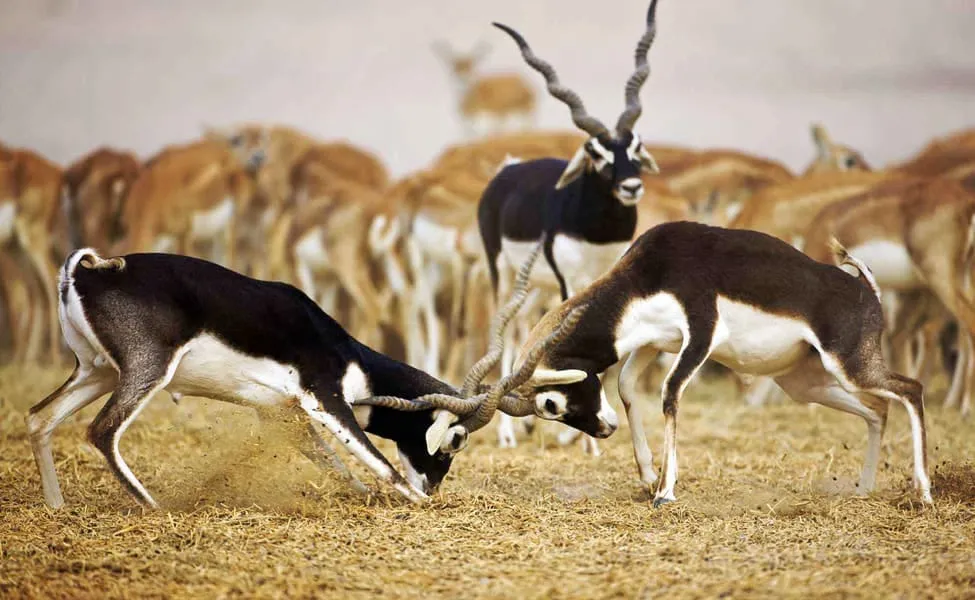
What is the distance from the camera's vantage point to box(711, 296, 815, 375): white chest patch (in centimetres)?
666

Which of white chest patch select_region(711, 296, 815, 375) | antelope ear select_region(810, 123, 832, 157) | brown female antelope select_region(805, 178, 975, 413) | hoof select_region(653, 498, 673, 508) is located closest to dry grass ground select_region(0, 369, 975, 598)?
hoof select_region(653, 498, 673, 508)

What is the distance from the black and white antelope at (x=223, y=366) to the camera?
20.4 ft

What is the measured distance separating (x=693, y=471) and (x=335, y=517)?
2.49 metres

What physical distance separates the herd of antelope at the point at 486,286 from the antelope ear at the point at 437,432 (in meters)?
0.01

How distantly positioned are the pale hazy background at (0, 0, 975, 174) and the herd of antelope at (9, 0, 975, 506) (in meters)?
2.77

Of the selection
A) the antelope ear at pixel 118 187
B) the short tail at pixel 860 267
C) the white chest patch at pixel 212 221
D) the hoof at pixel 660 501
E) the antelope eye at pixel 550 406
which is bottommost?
the white chest patch at pixel 212 221

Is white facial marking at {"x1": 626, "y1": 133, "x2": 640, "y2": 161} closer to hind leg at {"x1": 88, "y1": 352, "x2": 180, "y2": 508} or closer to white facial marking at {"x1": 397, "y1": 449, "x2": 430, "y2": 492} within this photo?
white facial marking at {"x1": 397, "y1": 449, "x2": 430, "y2": 492}

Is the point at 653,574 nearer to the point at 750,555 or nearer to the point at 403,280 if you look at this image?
the point at 750,555

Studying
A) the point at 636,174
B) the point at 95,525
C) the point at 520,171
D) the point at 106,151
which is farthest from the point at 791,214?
the point at 106,151

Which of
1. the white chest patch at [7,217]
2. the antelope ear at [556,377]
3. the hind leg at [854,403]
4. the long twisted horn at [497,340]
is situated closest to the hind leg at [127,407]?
the long twisted horn at [497,340]

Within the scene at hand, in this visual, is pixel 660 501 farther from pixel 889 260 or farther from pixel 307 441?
pixel 889 260

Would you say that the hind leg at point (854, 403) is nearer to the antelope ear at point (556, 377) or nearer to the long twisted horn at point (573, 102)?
the antelope ear at point (556, 377)

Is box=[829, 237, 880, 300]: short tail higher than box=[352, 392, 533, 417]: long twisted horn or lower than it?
higher

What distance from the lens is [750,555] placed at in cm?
544
